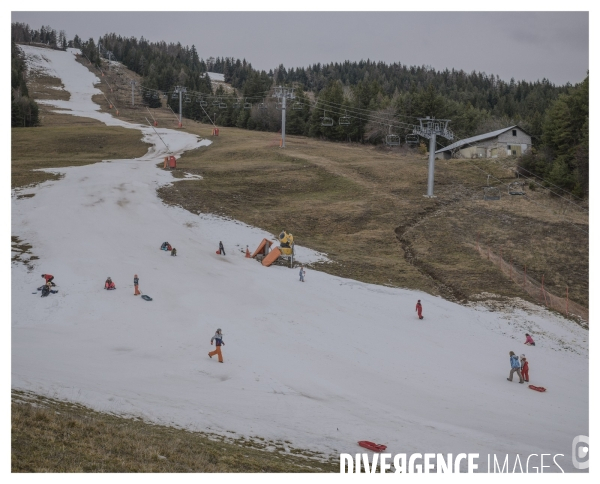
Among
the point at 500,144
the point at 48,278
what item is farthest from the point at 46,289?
the point at 500,144

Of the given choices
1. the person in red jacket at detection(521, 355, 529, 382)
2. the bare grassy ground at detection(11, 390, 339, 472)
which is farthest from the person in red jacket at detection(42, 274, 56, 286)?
the person in red jacket at detection(521, 355, 529, 382)

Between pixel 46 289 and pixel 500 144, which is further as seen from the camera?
pixel 500 144

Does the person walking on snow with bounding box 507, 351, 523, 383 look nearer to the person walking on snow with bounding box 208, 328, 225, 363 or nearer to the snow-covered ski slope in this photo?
the snow-covered ski slope

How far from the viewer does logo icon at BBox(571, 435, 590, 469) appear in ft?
57.2

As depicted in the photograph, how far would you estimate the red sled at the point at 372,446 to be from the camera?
1697 cm

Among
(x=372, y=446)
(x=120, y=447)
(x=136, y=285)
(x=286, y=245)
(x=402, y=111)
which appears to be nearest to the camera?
(x=120, y=447)

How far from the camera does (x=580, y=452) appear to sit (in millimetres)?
18641

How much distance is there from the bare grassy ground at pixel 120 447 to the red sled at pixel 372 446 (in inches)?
56.8

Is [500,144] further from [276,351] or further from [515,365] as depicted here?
[276,351]

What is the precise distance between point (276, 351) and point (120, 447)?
1247 cm

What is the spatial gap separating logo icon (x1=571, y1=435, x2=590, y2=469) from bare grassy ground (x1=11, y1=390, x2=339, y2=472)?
803 cm

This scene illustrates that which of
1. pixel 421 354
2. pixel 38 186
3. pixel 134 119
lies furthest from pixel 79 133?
pixel 421 354

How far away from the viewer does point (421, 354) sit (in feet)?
90.4

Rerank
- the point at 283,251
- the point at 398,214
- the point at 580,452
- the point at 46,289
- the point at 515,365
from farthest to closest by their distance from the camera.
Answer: the point at 398,214 → the point at 283,251 → the point at 46,289 → the point at 515,365 → the point at 580,452
